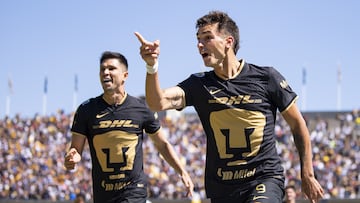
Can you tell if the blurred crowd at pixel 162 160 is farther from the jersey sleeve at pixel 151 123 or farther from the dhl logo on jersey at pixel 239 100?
the dhl logo on jersey at pixel 239 100

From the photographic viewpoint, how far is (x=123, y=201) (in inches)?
323

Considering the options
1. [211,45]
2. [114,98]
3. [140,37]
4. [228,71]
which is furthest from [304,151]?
[114,98]

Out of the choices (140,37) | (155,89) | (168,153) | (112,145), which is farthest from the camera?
(168,153)

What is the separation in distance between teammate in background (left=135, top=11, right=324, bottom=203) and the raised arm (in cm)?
2

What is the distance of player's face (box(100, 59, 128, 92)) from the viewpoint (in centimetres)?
872

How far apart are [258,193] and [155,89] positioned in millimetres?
1386

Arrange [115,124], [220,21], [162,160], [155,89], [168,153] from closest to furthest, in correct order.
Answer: [155,89] → [220,21] → [115,124] → [168,153] → [162,160]

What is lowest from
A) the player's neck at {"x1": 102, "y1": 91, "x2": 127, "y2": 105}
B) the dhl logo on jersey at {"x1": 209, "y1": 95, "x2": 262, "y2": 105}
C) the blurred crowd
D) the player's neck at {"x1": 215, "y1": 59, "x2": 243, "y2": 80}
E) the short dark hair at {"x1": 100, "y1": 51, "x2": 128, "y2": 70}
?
the blurred crowd

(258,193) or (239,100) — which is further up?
(239,100)

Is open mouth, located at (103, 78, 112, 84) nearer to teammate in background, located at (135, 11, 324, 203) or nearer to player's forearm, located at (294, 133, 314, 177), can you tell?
teammate in background, located at (135, 11, 324, 203)

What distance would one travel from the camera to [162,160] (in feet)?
97.8

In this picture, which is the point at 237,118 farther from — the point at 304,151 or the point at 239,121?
the point at 304,151

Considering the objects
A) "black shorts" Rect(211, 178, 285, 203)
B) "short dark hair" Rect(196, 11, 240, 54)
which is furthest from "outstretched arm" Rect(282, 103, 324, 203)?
"short dark hair" Rect(196, 11, 240, 54)

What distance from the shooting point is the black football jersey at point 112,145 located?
326 inches
